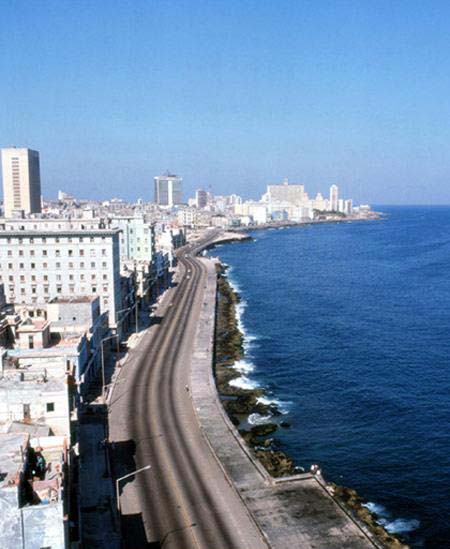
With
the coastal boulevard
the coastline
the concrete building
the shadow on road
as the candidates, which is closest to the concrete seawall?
the coastal boulevard

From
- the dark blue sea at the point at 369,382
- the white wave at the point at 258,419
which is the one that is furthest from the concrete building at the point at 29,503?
the white wave at the point at 258,419

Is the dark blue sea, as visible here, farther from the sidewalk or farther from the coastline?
the sidewalk

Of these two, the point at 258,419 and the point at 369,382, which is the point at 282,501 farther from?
the point at 369,382

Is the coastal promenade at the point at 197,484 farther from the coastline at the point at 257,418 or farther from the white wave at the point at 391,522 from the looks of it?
the white wave at the point at 391,522

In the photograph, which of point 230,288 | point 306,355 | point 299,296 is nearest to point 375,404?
point 306,355

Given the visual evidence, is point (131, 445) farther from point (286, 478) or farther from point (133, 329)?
point (133, 329)

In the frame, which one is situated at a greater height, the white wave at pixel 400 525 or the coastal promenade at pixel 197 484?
the coastal promenade at pixel 197 484
